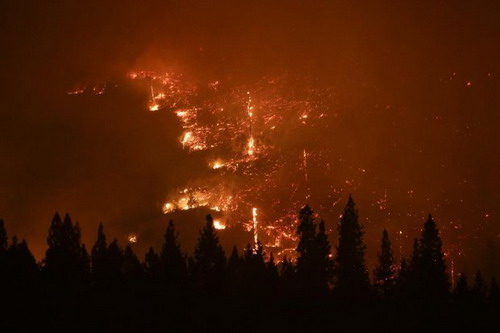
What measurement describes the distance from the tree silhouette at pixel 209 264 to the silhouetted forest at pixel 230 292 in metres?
0.12

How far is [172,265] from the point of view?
63.5 m

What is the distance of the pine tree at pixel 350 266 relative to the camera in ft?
196

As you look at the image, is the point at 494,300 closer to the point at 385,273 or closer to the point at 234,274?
the point at 385,273

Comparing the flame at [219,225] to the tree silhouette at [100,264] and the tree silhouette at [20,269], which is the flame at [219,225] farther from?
the tree silhouette at [20,269]

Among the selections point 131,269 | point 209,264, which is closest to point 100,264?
point 131,269

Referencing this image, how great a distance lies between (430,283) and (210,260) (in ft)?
72.0

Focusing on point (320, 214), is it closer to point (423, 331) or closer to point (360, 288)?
point (360, 288)

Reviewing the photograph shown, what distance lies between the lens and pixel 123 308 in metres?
45.1

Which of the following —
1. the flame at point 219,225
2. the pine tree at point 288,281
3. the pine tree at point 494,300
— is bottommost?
the pine tree at point 494,300

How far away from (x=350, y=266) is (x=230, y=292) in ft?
42.5

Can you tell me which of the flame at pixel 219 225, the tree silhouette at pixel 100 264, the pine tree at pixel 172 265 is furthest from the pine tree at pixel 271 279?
the flame at pixel 219 225

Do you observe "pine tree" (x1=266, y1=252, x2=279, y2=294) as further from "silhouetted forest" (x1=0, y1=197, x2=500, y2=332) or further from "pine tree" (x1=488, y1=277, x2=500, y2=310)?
"pine tree" (x1=488, y1=277, x2=500, y2=310)

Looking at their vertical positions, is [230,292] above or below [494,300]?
above

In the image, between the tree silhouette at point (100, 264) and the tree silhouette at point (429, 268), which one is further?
the tree silhouette at point (429, 268)
